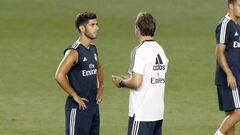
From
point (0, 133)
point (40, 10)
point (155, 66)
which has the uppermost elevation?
point (40, 10)

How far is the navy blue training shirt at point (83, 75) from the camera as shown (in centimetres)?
1000

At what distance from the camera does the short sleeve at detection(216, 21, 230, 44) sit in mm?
11031

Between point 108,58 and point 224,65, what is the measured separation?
7.87 metres

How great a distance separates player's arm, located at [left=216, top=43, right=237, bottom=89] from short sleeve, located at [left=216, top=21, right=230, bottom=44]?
0.20 feet

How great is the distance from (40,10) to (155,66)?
14.8 meters

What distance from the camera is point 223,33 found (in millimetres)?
11062

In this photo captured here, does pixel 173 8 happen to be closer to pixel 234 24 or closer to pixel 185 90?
pixel 185 90

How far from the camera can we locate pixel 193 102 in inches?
584

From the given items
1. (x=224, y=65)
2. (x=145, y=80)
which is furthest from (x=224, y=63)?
(x=145, y=80)

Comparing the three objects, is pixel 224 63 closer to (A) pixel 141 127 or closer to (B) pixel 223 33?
Result: (B) pixel 223 33

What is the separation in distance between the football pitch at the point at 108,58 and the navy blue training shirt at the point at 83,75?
253 cm

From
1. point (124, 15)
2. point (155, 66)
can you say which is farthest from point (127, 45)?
point (155, 66)

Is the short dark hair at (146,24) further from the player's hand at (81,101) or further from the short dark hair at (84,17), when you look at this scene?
the player's hand at (81,101)

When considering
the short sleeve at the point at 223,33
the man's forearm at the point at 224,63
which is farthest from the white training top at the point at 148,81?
the short sleeve at the point at 223,33
